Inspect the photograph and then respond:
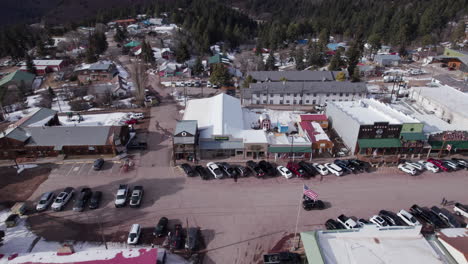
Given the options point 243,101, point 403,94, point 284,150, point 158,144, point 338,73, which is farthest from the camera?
point 338,73

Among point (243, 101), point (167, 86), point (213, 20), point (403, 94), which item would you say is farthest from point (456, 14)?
point (167, 86)

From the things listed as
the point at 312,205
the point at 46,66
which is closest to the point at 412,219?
the point at 312,205

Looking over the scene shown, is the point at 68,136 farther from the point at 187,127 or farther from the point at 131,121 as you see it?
the point at 187,127

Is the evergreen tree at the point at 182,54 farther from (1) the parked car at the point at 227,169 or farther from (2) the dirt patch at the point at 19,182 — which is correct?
(1) the parked car at the point at 227,169

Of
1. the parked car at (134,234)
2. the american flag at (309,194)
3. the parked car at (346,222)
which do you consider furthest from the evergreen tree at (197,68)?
the parked car at (346,222)

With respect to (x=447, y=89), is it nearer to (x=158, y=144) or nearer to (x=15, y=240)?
(x=158, y=144)

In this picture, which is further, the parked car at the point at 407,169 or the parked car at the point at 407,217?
the parked car at the point at 407,169

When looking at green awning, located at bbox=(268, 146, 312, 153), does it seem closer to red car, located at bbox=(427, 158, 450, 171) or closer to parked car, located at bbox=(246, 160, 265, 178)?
parked car, located at bbox=(246, 160, 265, 178)
